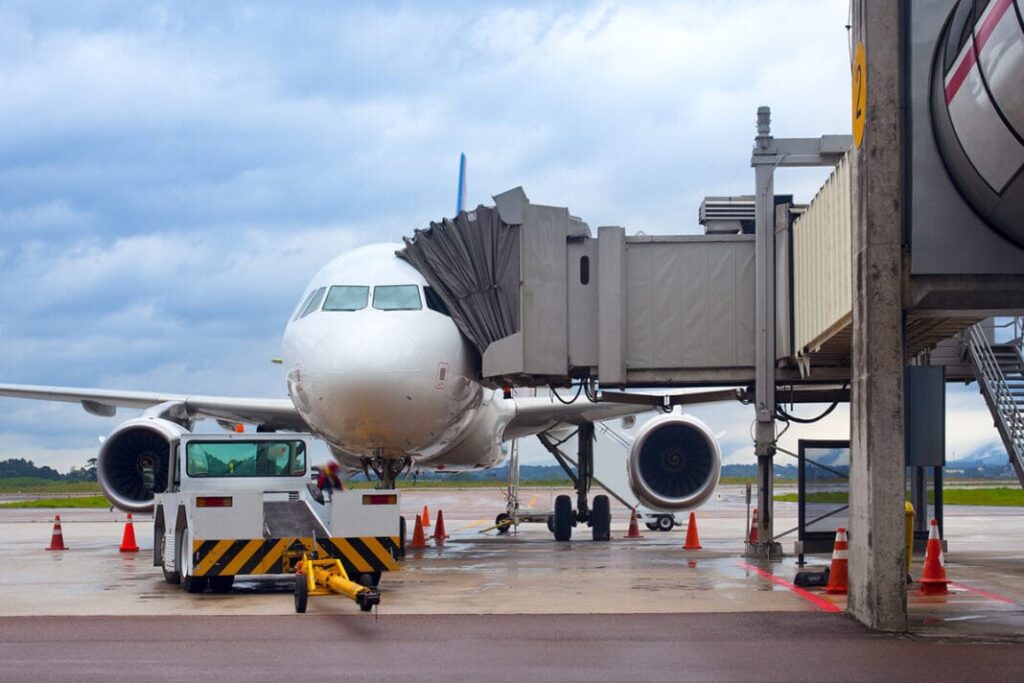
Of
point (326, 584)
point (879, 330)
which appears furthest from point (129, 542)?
point (879, 330)

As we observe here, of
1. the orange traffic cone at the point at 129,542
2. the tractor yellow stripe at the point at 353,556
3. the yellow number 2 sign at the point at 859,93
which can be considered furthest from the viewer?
the orange traffic cone at the point at 129,542

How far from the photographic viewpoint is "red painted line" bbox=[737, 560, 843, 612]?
1152 cm

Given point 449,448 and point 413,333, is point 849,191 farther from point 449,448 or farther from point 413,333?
point 449,448

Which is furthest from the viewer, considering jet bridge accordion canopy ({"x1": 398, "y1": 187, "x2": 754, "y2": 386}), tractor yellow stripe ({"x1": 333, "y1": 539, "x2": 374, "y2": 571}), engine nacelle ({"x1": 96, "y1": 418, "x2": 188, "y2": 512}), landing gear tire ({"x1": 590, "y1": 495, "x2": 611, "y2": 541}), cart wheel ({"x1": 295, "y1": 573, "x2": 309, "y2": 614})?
landing gear tire ({"x1": 590, "y1": 495, "x2": 611, "y2": 541})

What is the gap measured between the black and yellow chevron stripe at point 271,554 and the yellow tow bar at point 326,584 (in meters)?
0.52

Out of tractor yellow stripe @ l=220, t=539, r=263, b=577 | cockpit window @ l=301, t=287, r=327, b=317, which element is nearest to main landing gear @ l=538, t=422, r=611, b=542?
cockpit window @ l=301, t=287, r=327, b=317

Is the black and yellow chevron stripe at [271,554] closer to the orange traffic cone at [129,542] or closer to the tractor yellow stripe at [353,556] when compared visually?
the tractor yellow stripe at [353,556]

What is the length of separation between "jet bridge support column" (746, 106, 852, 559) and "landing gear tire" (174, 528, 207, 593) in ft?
23.6

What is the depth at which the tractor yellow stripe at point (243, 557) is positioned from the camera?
13008mm

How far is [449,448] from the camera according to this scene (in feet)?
67.3

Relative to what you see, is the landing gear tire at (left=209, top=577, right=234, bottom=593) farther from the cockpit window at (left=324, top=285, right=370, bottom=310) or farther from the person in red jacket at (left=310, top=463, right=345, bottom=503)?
the cockpit window at (left=324, top=285, right=370, bottom=310)

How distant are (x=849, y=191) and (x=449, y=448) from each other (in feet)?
32.6

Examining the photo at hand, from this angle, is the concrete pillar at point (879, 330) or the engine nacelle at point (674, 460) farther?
the engine nacelle at point (674, 460)

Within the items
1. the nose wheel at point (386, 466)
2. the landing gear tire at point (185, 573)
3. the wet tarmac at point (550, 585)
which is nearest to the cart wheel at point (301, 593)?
the wet tarmac at point (550, 585)
